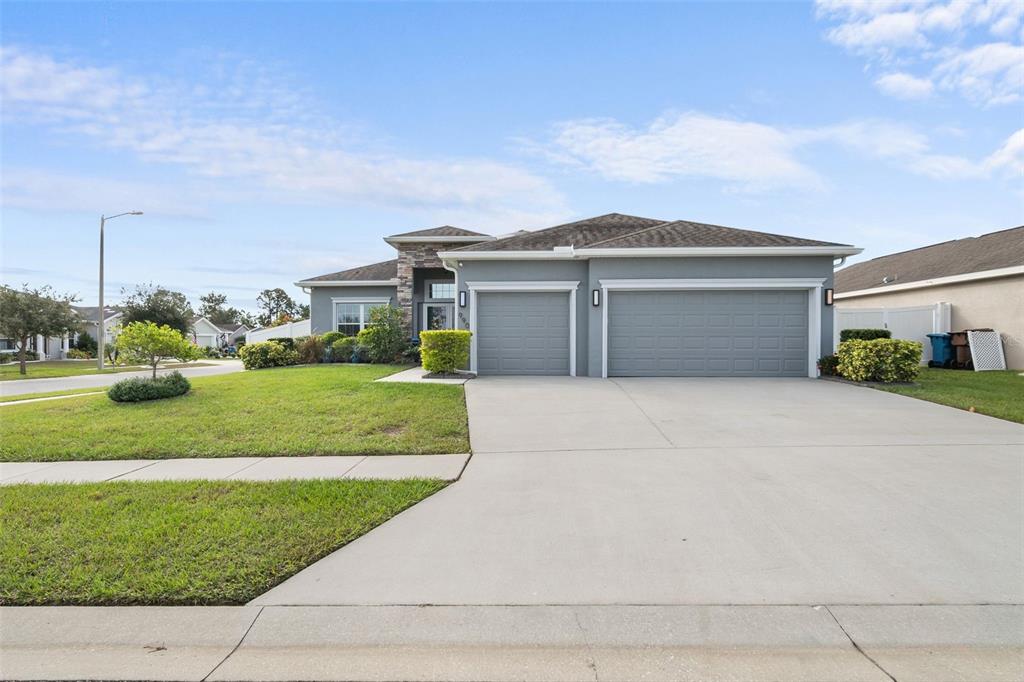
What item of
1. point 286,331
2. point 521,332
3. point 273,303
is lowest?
point 521,332

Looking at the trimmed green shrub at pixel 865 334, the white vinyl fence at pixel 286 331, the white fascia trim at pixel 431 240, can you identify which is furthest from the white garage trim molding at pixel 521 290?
the white vinyl fence at pixel 286 331

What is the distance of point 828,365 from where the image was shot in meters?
11.8

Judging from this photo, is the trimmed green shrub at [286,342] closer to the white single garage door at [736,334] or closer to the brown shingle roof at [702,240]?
the brown shingle roof at [702,240]

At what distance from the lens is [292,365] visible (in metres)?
16.3

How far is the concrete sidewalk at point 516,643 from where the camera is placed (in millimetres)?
2287

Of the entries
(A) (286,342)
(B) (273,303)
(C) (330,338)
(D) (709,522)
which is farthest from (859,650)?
(B) (273,303)

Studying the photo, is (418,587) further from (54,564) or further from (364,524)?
(54,564)

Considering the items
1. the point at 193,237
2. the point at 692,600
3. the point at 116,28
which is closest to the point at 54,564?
the point at 692,600

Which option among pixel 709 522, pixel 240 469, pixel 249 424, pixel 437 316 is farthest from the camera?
pixel 437 316

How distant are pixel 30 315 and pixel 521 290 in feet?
74.5

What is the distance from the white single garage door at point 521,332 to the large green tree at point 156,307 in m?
25.7

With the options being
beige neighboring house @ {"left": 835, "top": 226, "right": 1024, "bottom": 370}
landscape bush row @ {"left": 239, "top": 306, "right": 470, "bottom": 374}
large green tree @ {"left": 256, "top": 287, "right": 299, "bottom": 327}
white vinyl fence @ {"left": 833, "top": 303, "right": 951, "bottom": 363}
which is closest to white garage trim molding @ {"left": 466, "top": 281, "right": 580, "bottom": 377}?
landscape bush row @ {"left": 239, "top": 306, "right": 470, "bottom": 374}

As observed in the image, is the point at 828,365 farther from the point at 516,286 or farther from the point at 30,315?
the point at 30,315

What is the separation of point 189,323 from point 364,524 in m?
35.6
